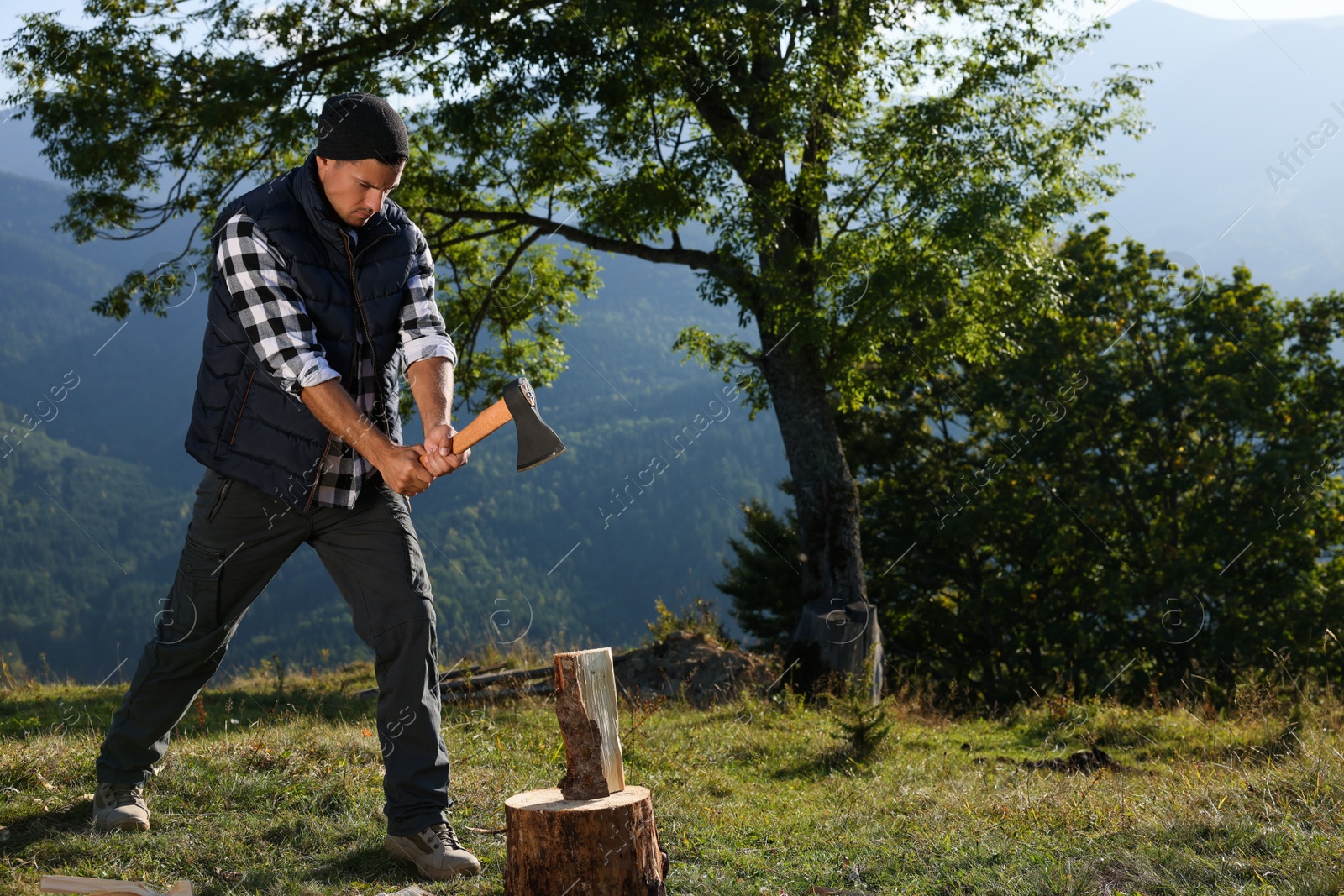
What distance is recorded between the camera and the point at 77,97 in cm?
1047

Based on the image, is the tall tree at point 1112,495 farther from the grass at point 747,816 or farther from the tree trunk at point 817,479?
the grass at point 747,816

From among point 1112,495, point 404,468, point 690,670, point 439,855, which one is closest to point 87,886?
point 439,855

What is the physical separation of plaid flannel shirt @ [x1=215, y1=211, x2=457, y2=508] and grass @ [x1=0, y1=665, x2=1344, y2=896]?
1.36 metres

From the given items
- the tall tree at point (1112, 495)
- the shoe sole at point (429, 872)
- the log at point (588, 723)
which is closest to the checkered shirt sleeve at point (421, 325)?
the log at point (588, 723)

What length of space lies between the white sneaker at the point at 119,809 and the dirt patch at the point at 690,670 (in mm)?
6140

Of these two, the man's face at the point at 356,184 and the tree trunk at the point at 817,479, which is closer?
the man's face at the point at 356,184

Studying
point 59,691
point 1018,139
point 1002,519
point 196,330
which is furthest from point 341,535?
point 196,330

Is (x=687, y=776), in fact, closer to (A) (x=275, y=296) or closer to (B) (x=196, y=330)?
(A) (x=275, y=296)

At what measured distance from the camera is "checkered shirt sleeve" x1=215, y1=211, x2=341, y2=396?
2896 mm

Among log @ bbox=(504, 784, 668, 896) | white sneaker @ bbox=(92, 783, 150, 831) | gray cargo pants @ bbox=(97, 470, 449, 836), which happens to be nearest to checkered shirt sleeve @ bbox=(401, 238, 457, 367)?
gray cargo pants @ bbox=(97, 470, 449, 836)

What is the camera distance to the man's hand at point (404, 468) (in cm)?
272

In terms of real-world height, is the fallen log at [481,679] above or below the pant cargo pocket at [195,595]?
below

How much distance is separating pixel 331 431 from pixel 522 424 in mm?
709

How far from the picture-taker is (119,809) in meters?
3.55
